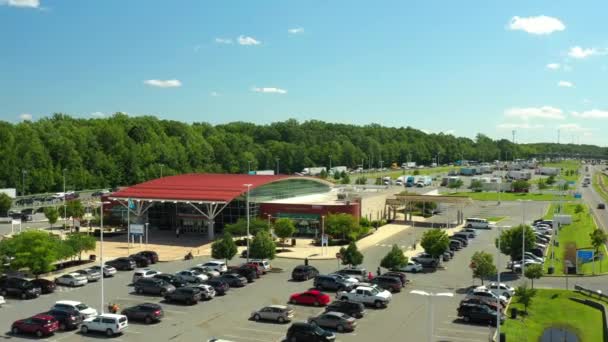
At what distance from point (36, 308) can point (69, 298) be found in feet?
8.92

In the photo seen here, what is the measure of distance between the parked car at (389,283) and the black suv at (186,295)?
12.6 metres

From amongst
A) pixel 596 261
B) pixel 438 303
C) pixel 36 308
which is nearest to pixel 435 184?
pixel 596 261

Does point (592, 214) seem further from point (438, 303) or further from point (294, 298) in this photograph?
point (294, 298)

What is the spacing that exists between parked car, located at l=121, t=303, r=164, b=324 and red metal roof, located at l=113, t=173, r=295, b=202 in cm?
3143

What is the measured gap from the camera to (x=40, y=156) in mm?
111438

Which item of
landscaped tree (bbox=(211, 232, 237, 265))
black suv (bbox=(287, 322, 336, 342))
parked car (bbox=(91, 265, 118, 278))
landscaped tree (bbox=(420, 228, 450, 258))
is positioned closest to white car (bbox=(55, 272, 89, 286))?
parked car (bbox=(91, 265, 118, 278))

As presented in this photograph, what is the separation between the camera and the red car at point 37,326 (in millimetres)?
30406

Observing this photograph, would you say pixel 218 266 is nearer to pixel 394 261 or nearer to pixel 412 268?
pixel 394 261

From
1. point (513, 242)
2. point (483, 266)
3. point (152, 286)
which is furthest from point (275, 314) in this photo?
point (513, 242)

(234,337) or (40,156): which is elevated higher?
(40,156)

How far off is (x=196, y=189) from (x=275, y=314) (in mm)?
38368

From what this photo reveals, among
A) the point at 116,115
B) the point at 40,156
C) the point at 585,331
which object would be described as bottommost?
the point at 585,331

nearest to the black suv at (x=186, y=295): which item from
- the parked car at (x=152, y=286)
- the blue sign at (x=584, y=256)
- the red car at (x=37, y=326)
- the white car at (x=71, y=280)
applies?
the parked car at (x=152, y=286)

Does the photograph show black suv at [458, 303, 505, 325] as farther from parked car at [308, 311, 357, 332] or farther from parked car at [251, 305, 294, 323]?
parked car at [251, 305, 294, 323]
